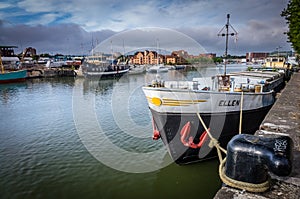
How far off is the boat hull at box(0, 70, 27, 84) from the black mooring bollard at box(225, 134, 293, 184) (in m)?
45.5

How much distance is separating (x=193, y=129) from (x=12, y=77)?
43.6m

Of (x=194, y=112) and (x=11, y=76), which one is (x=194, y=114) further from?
(x=11, y=76)

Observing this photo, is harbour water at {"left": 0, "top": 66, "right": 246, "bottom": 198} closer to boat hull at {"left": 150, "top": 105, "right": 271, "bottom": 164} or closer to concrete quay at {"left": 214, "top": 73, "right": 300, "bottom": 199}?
boat hull at {"left": 150, "top": 105, "right": 271, "bottom": 164}

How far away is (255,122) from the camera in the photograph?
812 cm

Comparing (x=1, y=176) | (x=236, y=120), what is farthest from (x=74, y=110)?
(x=236, y=120)

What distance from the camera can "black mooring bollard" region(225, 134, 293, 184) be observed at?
6.29 feet

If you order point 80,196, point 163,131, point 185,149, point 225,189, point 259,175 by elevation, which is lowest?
point 80,196

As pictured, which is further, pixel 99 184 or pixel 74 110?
pixel 74 110

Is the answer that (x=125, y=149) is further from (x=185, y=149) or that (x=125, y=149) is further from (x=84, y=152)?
(x=185, y=149)

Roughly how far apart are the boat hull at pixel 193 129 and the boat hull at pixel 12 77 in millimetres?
41489

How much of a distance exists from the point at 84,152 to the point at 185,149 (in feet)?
16.0

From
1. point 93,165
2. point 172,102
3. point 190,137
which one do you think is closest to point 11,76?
point 93,165

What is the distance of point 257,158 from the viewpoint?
1.96m

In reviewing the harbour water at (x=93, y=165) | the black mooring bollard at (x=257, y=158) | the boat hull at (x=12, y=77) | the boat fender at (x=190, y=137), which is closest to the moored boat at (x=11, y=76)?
the boat hull at (x=12, y=77)
